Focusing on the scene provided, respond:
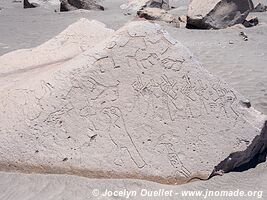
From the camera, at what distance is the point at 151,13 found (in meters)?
9.21

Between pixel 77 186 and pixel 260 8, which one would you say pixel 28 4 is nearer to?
pixel 260 8

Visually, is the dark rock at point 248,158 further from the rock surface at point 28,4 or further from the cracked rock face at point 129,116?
the rock surface at point 28,4

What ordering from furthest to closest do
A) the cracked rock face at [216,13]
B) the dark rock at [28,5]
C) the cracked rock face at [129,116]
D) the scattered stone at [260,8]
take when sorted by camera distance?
the dark rock at [28,5]
the scattered stone at [260,8]
the cracked rock face at [216,13]
the cracked rock face at [129,116]

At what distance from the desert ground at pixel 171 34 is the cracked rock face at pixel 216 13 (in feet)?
0.89

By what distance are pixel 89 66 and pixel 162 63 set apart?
0.48 metres

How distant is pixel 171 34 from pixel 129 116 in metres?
5.08

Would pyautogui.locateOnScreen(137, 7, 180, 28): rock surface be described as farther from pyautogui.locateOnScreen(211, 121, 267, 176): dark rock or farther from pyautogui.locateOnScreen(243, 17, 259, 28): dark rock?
pyautogui.locateOnScreen(211, 121, 267, 176): dark rock

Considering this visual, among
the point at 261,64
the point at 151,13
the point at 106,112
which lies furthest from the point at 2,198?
the point at 151,13

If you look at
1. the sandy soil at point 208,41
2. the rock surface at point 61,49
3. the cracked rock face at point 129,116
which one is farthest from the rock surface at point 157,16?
the cracked rock face at point 129,116

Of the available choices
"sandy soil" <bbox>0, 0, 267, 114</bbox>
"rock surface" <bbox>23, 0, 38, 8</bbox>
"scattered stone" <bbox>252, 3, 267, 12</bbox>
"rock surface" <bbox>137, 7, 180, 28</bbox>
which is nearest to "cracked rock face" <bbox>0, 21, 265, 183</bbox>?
"sandy soil" <bbox>0, 0, 267, 114</bbox>

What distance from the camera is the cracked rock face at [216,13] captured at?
8211 mm

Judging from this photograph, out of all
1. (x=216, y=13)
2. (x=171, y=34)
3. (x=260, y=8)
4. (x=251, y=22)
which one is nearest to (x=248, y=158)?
(x=171, y=34)

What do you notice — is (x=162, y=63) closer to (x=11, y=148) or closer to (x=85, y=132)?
(x=85, y=132)

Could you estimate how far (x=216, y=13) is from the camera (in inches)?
327
